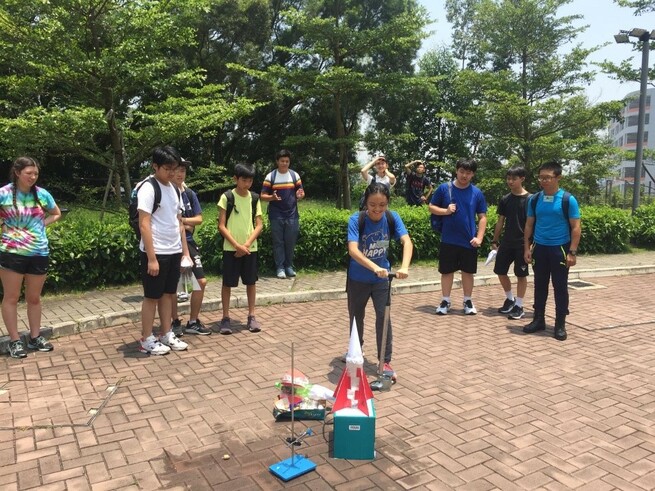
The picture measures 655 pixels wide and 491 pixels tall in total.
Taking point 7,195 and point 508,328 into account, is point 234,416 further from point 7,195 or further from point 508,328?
point 508,328

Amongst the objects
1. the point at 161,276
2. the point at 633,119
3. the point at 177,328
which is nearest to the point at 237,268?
the point at 177,328

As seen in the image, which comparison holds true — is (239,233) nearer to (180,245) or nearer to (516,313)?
(180,245)

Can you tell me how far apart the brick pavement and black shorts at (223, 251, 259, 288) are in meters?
0.59

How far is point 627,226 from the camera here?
11430mm

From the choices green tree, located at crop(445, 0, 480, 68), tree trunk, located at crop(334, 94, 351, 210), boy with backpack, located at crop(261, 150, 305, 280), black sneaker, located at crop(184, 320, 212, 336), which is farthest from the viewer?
green tree, located at crop(445, 0, 480, 68)

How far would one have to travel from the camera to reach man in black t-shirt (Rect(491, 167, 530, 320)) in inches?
253

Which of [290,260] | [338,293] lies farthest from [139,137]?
[338,293]

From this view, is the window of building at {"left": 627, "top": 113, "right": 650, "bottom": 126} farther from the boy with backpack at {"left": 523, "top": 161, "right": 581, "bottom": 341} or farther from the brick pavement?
the brick pavement

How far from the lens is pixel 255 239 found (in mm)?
5605

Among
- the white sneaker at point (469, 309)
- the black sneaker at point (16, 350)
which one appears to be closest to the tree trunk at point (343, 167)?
the white sneaker at point (469, 309)

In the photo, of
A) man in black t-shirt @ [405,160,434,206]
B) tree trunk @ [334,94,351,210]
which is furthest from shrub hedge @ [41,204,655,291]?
tree trunk @ [334,94,351,210]

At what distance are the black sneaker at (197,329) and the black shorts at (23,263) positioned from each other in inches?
60.5

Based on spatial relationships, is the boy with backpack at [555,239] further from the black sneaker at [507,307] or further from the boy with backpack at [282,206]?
the boy with backpack at [282,206]

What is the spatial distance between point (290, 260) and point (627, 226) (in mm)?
7968
